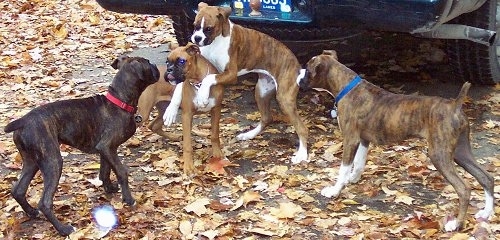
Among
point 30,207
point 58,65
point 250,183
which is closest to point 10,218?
point 30,207

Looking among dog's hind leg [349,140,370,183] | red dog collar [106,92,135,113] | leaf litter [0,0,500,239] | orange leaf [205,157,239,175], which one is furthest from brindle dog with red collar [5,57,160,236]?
dog's hind leg [349,140,370,183]

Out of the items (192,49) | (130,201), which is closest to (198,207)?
(130,201)

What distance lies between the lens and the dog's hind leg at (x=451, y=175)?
14.9 ft

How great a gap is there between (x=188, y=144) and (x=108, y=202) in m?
0.82

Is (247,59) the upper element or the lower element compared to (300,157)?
upper

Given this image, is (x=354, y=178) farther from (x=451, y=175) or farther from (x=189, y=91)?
(x=189, y=91)

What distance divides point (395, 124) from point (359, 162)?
0.57m

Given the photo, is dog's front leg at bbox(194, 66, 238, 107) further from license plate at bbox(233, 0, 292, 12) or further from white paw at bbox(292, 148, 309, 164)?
white paw at bbox(292, 148, 309, 164)

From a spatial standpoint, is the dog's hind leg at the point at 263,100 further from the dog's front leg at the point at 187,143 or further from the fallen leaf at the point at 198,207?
the fallen leaf at the point at 198,207

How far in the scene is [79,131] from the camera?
4.90 meters

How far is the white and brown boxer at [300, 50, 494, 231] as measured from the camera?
4.55 meters

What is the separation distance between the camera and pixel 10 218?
500 cm

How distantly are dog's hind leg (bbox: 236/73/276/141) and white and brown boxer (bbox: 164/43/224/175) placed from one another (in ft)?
1.56

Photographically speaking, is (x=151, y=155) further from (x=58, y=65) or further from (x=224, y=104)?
(x=58, y=65)
